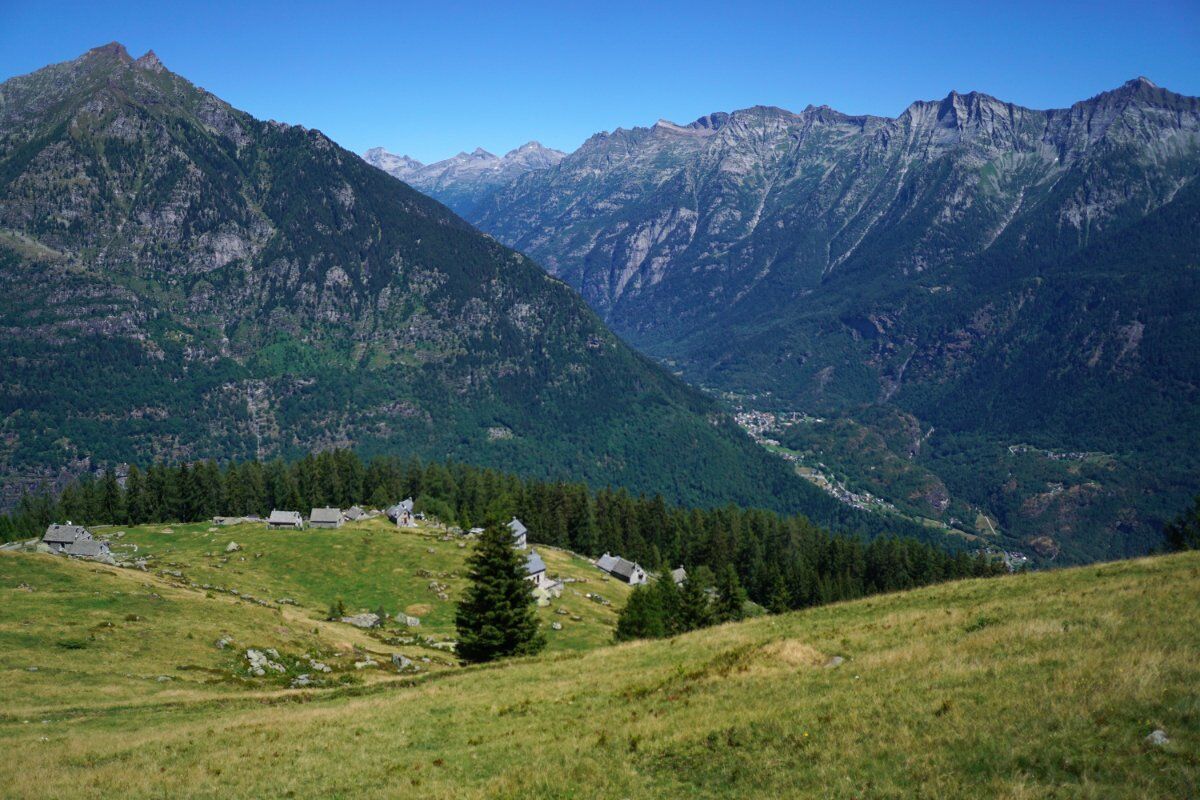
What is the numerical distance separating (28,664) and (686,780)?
155ft

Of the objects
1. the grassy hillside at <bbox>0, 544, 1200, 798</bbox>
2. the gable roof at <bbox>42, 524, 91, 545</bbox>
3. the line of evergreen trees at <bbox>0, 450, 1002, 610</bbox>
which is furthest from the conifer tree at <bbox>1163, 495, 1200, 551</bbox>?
the gable roof at <bbox>42, 524, 91, 545</bbox>

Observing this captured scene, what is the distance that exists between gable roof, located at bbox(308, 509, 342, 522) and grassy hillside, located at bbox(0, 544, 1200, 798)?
93.6 metres

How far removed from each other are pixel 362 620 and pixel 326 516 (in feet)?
191

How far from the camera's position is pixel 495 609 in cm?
5606

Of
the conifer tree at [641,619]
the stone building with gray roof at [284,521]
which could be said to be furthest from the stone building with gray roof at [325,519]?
the conifer tree at [641,619]

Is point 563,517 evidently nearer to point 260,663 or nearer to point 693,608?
point 693,608

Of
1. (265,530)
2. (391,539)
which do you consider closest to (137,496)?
(265,530)

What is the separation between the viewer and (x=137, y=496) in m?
146

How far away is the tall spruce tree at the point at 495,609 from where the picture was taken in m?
56.1

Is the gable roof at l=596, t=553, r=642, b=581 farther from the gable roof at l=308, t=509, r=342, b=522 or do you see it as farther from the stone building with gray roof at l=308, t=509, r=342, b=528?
the gable roof at l=308, t=509, r=342, b=522

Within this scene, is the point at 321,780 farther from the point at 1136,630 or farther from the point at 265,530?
the point at 265,530

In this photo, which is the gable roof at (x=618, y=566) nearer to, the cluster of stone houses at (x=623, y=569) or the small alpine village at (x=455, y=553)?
the cluster of stone houses at (x=623, y=569)

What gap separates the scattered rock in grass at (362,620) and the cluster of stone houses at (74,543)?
3369 centimetres

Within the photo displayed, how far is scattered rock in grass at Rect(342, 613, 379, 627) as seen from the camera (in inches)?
3209
